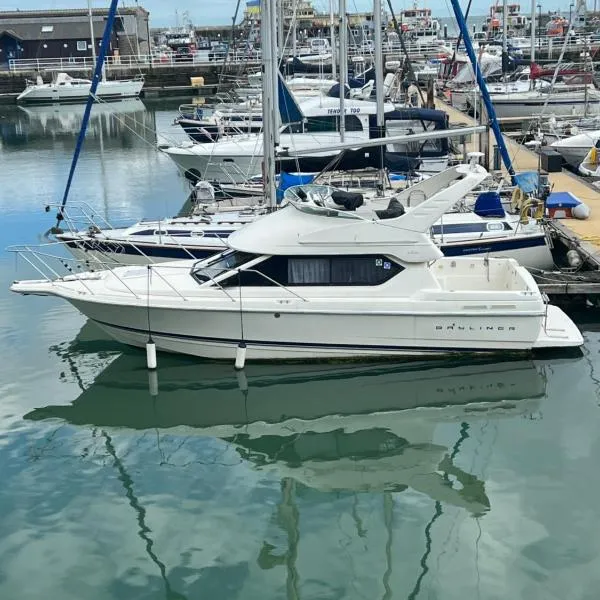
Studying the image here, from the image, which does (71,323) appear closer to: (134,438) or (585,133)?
(134,438)

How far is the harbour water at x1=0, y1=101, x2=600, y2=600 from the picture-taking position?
28.0 ft

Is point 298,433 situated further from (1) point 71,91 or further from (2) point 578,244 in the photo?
(1) point 71,91

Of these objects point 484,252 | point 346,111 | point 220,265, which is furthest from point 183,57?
point 220,265

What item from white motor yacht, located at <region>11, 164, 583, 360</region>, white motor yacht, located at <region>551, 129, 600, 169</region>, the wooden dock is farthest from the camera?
white motor yacht, located at <region>551, 129, 600, 169</region>

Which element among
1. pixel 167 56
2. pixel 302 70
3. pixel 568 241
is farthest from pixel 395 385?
pixel 167 56

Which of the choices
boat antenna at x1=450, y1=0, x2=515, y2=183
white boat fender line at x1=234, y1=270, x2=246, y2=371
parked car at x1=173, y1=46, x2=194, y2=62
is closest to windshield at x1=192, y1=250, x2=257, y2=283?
white boat fender line at x1=234, y1=270, x2=246, y2=371

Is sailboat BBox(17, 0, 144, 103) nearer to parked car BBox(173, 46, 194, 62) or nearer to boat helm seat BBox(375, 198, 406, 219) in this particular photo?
parked car BBox(173, 46, 194, 62)

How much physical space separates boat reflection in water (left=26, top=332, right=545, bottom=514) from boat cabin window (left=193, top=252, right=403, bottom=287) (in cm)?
138

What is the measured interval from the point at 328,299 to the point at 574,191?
11055 mm

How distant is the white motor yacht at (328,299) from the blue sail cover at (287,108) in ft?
37.7

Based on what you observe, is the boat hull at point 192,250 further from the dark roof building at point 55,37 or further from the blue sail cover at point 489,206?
the dark roof building at point 55,37

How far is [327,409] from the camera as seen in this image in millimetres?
12453

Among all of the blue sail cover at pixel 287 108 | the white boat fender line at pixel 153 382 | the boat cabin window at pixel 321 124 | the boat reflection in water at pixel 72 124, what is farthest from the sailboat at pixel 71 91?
the white boat fender line at pixel 153 382

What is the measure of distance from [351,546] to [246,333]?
4.89m
